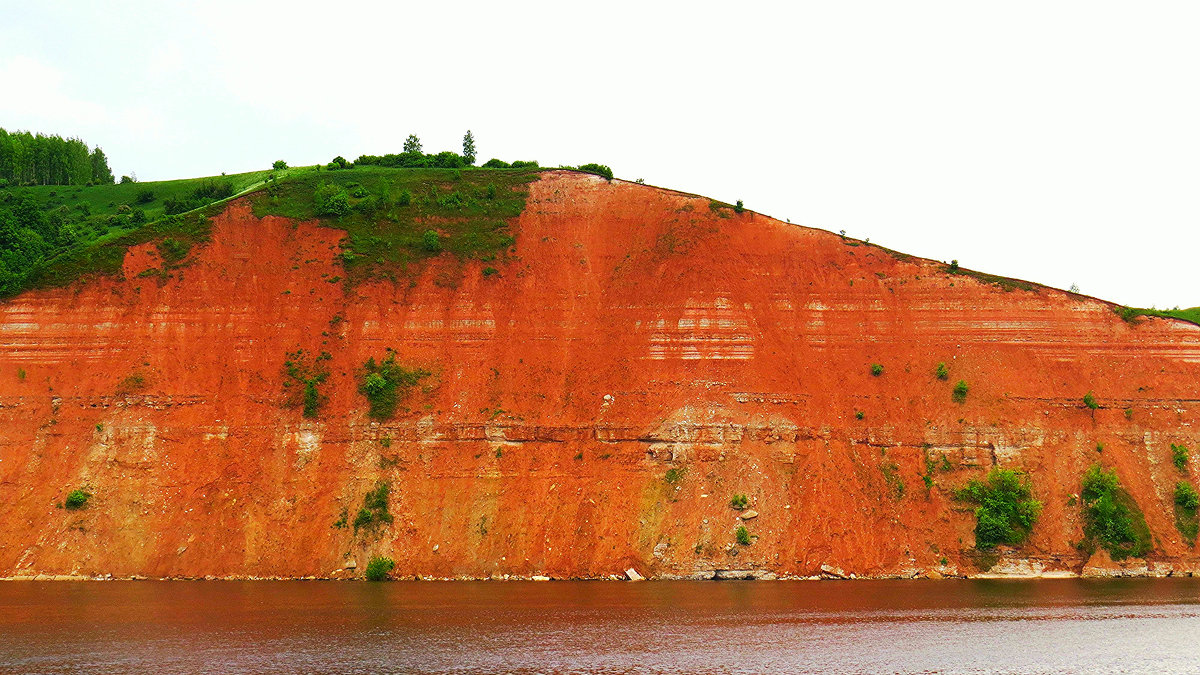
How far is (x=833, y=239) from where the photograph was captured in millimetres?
50250

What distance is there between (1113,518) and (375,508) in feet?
109

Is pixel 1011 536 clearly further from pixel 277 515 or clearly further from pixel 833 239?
pixel 277 515

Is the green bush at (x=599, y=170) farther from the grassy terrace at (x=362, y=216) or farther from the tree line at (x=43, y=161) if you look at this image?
the tree line at (x=43, y=161)

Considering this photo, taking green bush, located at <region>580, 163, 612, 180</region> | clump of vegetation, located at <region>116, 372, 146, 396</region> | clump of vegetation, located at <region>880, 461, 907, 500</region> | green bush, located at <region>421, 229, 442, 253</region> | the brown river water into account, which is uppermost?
green bush, located at <region>580, 163, 612, 180</region>

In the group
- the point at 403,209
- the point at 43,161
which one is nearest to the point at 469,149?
the point at 403,209

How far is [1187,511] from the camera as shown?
39.8m

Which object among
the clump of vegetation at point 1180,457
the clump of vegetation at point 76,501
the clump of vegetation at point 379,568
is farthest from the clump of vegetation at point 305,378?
the clump of vegetation at point 1180,457

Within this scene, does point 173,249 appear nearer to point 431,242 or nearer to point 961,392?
point 431,242

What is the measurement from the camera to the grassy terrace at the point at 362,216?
1858 inches

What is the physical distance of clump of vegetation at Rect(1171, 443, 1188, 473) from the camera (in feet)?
135

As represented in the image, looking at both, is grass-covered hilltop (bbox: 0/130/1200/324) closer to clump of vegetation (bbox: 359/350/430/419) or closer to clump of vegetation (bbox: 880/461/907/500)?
clump of vegetation (bbox: 359/350/430/419)

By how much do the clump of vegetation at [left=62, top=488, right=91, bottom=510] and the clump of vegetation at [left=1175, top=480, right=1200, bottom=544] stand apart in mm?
48561

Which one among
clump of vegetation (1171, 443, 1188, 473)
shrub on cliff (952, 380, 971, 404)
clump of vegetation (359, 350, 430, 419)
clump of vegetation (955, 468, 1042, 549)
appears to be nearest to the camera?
clump of vegetation (955, 468, 1042, 549)

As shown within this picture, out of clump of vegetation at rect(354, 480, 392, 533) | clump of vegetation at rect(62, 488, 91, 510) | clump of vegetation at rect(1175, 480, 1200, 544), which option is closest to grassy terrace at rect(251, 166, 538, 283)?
clump of vegetation at rect(354, 480, 392, 533)
